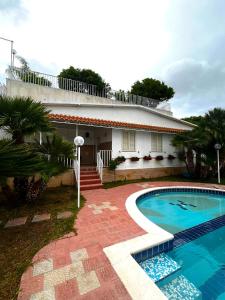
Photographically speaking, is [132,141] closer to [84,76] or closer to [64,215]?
[64,215]

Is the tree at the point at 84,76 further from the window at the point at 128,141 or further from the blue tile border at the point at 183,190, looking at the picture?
the blue tile border at the point at 183,190

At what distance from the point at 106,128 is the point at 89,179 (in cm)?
423

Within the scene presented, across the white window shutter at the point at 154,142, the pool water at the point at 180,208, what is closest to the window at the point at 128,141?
the white window shutter at the point at 154,142

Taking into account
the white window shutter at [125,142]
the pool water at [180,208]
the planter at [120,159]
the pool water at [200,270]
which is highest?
the white window shutter at [125,142]

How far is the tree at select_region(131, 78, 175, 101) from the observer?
31359 millimetres

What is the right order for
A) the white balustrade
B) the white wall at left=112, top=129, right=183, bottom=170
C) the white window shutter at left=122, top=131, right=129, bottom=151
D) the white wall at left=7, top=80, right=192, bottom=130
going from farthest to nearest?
the white window shutter at left=122, top=131, right=129, bottom=151
the white wall at left=112, top=129, right=183, bottom=170
the white wall at left=7, top=80, right=192, bottom=130
the white balustrade

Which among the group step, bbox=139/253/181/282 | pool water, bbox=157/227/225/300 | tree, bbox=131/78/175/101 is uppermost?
tree, bbox=131/78/175/101

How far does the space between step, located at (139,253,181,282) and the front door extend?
10550mm

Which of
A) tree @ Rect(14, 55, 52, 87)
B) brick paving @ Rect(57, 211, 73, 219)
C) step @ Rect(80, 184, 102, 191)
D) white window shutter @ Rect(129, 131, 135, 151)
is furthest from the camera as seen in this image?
white window shutter @ Rect(129, 131, 135, 151)

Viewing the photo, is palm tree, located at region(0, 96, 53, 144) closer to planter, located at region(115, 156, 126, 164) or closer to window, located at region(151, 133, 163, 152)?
planter, located at region(115, 156, 126, 164)

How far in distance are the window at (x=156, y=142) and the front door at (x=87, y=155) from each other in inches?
196

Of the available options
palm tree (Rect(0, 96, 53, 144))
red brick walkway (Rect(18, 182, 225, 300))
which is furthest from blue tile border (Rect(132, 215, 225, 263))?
palm tree (Rect(0, 96, 53, 144))

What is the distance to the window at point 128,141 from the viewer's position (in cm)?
1291

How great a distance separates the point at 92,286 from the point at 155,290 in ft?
3.32
